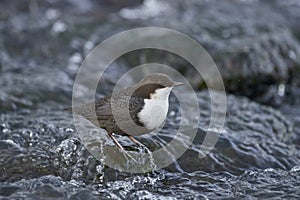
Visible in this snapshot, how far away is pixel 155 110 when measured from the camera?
3713mm

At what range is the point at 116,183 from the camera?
3.83 metres

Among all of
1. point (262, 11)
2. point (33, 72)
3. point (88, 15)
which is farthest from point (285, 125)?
point (88, 15)

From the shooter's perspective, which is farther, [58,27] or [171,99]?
[58,27]

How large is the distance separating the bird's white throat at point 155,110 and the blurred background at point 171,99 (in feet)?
1.50

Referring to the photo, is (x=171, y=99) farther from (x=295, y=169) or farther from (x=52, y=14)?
(x=52, y=14)

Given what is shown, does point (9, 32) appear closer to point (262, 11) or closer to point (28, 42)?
point (28, 42)

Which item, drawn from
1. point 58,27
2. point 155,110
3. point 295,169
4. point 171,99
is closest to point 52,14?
point 58,27

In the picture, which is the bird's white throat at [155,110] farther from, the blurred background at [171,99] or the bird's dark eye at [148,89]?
the blurred background at [171,99]

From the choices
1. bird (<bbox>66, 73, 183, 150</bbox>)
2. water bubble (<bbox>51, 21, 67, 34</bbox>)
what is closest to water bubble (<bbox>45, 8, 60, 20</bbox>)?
water bubble (<bbox>51, 21, 67, 34</bbox>)

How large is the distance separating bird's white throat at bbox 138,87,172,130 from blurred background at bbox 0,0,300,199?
0.46m

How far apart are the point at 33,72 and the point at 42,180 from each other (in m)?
2.84

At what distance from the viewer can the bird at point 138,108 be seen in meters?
3.72

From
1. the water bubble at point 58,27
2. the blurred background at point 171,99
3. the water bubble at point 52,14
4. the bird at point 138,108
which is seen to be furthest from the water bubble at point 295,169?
the water bubble at point 52,14

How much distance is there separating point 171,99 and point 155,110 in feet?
6.83
